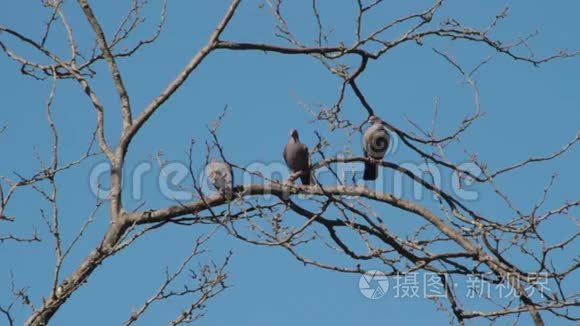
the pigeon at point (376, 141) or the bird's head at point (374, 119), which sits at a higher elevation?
the pigeon at point (376, 141)

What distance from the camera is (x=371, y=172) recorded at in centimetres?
618

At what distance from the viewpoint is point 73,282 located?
16.4ft

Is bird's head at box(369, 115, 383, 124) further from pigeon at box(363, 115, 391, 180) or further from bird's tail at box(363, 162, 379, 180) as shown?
pigeon at box(363, 115, 391, 180)

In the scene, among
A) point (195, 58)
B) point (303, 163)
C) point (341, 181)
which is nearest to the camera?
point (341, 181)

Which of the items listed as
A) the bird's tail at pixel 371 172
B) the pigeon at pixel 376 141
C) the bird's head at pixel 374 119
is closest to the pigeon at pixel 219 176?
the bird's tail at pixel 371 172

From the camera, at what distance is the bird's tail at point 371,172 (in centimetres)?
612

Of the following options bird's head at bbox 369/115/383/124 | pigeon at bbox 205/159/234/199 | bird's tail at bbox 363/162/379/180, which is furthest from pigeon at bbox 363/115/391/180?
pigeon at bbox 205/159/234/199

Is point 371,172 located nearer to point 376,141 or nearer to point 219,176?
point 219,176

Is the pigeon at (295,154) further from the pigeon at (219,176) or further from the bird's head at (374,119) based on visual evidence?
the bird's head at (374,119)

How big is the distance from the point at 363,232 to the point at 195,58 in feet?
4.77

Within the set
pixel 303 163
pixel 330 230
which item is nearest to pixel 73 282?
pixel 330 230

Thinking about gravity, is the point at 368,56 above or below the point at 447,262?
above

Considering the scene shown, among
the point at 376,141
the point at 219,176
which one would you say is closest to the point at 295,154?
the point at 376,141

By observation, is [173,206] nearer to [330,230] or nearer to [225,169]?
[330,230]
